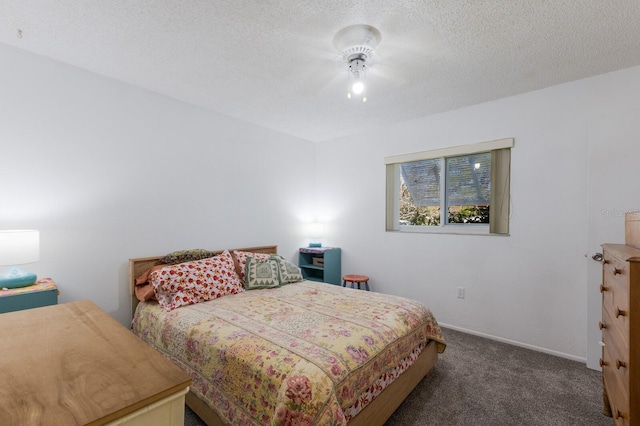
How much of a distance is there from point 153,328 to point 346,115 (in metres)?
2.79

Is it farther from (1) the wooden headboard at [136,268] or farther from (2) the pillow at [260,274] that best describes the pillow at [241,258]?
(1) the wooden headboard at [136,268]

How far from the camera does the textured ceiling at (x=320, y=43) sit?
5.40ft

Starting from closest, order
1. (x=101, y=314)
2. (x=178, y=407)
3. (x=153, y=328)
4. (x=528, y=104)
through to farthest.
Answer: (x=178, y=407) < (x=101, y=314) < (x=153, y=328) < (x=528, y=104)

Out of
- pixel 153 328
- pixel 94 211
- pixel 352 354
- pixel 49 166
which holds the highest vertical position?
pixel 49 166

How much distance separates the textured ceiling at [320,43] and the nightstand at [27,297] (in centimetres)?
166

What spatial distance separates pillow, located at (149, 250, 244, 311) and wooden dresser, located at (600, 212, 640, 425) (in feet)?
8.25

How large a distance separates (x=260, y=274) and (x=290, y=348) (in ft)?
4.75

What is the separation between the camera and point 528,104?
2711mm

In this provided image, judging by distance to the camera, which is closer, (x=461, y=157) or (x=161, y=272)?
(x=161, y=272)

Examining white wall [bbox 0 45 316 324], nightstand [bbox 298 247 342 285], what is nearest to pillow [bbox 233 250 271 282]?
white wall [bbox 0 45 316 324]

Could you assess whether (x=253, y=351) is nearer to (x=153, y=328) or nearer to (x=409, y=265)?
(x=153, y=328)

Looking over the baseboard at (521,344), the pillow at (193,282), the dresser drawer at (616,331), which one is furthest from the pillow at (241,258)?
the dresser drawer at (616,331)

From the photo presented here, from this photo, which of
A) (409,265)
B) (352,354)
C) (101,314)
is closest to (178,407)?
(101,314)

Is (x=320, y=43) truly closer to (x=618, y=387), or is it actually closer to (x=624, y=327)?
→ (x=624, y=327)
